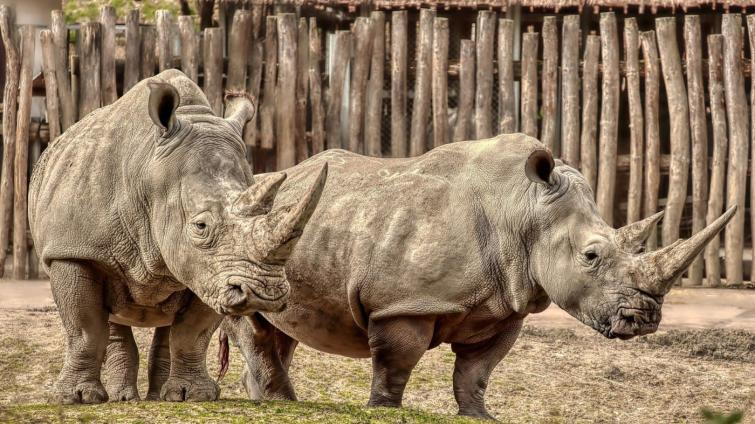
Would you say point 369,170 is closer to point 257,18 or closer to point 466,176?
point 466,176

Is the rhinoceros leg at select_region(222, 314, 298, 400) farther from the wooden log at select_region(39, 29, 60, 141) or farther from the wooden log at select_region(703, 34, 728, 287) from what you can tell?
the wooden log at select_region(703, 34, 728, 287)

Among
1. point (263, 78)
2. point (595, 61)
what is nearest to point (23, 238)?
point (263, 78)

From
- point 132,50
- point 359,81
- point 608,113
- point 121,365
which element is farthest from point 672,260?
point 132,50

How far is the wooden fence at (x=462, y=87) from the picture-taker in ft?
43.8

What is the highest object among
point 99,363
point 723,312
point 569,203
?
point 569,203

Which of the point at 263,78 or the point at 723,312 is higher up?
the point at 263,78

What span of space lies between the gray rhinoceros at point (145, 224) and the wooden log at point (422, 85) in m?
7.48

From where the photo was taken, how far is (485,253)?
6.33 m

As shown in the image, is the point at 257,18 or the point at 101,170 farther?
the point at 257,18

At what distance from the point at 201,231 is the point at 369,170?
1.69 m

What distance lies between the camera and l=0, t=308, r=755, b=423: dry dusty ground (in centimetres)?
757

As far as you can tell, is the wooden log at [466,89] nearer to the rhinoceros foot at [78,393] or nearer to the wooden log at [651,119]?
the wooden log at [651,119]

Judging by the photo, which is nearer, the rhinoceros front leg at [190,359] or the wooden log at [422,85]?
the rhinoceros front leg at [190,359]

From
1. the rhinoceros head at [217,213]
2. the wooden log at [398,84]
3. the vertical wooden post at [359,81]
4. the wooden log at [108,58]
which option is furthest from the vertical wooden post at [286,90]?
the rhinoceros head at [217,213]
